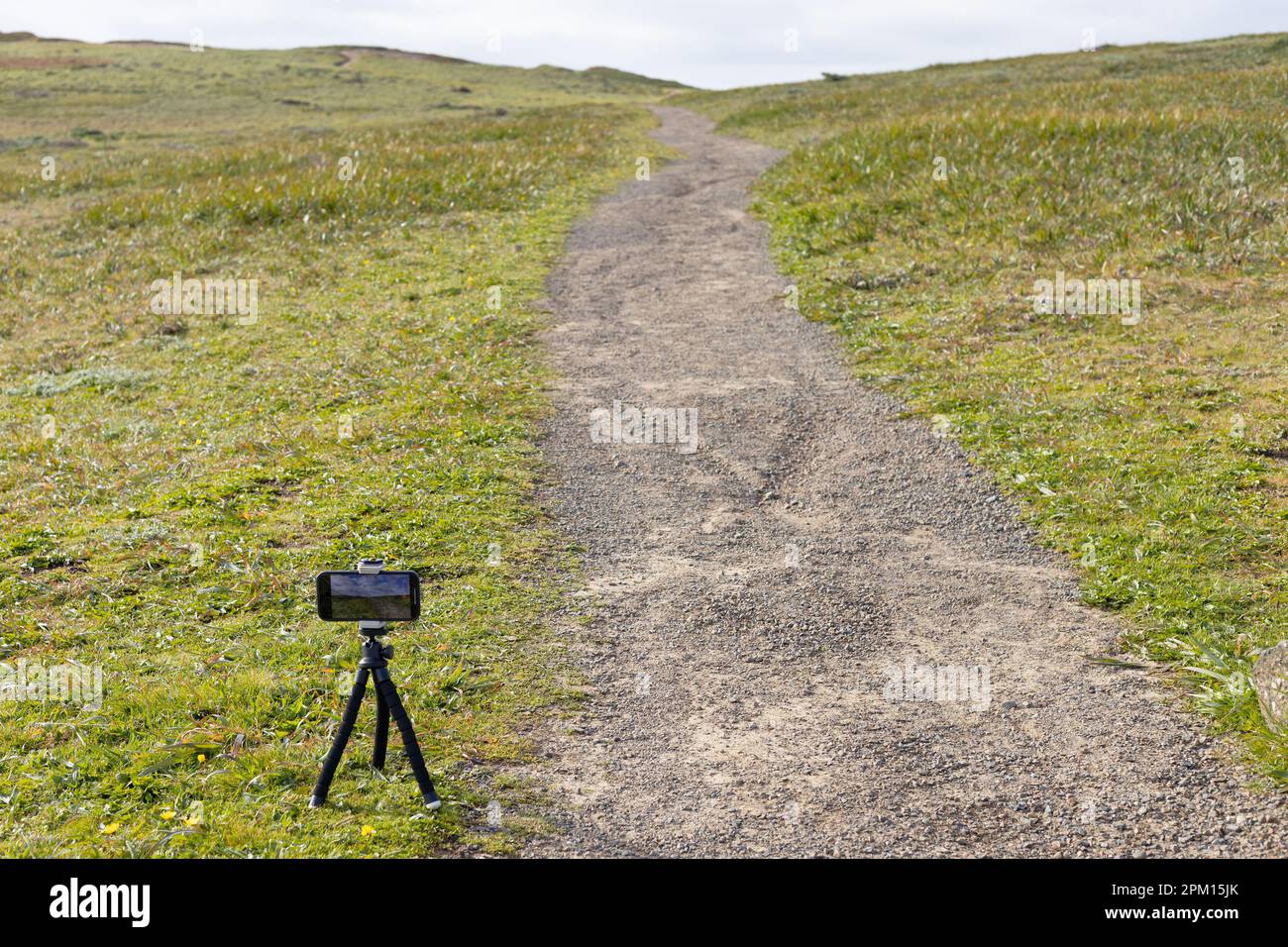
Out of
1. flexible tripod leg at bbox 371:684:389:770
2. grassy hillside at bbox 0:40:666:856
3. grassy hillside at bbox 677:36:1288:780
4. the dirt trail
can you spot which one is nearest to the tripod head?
flexible tripod leg at bbox 371:684:389:770

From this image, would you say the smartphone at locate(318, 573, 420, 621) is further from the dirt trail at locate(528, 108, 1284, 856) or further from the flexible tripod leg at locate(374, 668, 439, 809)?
the dirt trail at locate(528, 108, 1284, 856)

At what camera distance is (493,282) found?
19.5 metres

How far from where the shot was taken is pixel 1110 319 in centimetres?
1496

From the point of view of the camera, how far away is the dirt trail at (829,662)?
19.1 feet

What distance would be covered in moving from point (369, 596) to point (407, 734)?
0.85 meters

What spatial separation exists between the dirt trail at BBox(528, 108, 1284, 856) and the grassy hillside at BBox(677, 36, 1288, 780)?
23.1 inches

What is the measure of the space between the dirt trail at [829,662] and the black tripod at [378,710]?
778 mm

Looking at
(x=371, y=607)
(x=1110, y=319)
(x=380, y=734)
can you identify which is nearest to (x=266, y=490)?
(x=380, y=734)

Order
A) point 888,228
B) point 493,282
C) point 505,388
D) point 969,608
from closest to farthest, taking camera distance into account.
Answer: point 969,608, point 505,388, point 493,282, point 888,228

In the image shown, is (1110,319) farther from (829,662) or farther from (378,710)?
(378,710)

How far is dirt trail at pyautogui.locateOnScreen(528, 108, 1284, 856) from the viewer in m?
5.82

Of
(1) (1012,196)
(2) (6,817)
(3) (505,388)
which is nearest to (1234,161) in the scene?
(1) (1012,196)
